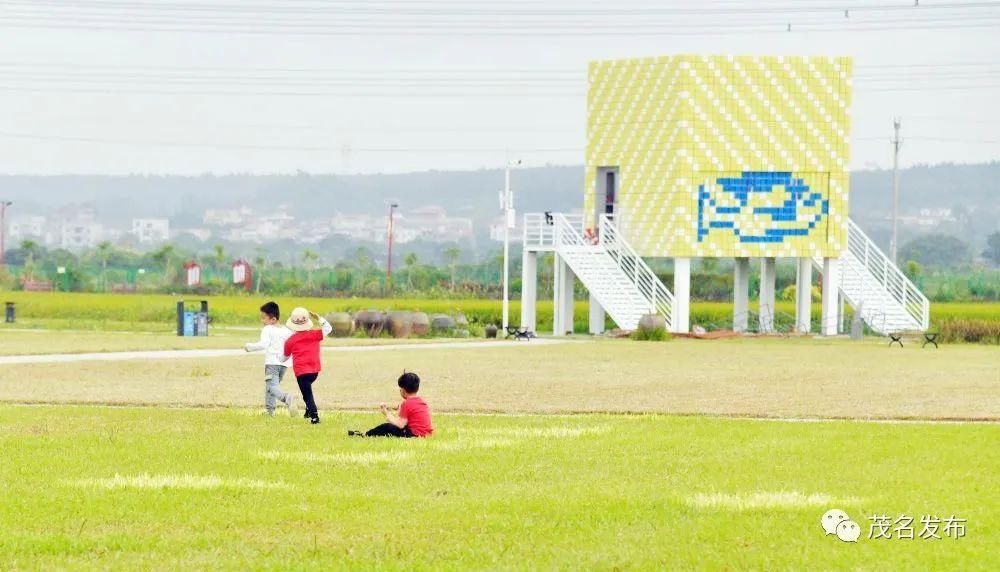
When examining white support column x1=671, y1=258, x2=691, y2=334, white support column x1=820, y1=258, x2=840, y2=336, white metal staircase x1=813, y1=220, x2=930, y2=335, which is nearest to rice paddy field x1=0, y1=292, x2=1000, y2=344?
white metal staircase x1=813, y1=220, x2=930, y2=335

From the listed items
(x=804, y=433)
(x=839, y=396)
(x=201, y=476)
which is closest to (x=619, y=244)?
(x=839, y=396)

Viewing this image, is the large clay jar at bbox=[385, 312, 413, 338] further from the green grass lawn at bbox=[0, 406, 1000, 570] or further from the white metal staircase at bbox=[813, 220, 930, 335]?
the green grass lawn at bbox=[0, 406, 1000, 570]

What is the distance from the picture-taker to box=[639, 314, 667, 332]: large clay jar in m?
60.3

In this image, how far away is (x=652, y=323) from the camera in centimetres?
6047

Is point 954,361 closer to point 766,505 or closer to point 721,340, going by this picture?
point 721,340

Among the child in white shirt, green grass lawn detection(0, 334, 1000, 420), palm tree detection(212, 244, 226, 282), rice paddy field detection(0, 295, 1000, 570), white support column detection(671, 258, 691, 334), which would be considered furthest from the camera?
palm tree detection(212, 244, 226, 282)

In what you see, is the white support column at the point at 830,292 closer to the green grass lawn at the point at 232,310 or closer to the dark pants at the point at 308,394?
the green grass lawn at the point at 232,310

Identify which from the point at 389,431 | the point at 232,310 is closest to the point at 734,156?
the point at 232,310

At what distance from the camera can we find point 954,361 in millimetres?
44750

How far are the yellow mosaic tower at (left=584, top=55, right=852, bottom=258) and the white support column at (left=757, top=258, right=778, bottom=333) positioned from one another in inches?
171

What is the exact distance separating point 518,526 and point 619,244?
5437 cm

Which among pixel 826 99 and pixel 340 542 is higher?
pixel 826 99

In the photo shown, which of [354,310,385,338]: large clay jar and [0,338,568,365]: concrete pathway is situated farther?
[354,310,385,338]: large clay jar

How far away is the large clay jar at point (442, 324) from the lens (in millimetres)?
64750
